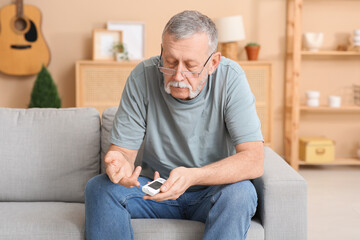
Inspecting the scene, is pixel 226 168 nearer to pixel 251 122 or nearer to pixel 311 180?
A: pixel 251 122

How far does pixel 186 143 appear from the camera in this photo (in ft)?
5.83

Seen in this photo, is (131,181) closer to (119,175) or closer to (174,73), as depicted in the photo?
(119,175)

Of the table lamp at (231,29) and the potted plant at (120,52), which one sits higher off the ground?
the table lamp at (231,29)

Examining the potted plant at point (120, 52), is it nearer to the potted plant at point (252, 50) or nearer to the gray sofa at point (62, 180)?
the potted plant at point (252, 50)

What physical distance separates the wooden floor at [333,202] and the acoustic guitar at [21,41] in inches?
103

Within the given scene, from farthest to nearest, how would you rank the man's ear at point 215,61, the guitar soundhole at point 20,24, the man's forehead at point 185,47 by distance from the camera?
the guitar soundhole at point 20,24, the man's ear at point 215,61, the man's forehead at point 185,47

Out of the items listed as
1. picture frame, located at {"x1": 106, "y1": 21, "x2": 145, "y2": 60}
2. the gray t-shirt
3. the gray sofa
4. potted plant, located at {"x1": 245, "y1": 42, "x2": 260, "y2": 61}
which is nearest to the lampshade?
potted plant, located at {"x1": 245, "y1": 42, "x2": 260, "y2": 61}

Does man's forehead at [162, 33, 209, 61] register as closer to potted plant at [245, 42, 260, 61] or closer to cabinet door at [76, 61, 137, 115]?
cabinet door at [76, 61, 137, 115]

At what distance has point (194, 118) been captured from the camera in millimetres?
1771

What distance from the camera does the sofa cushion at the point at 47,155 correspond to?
6.68ft

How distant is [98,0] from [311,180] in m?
2.50

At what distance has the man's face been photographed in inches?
64.2

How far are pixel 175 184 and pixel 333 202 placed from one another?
206 centimetres

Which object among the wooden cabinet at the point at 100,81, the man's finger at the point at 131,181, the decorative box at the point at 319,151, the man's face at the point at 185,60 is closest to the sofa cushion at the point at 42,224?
the man's finger at the point at 131,181
